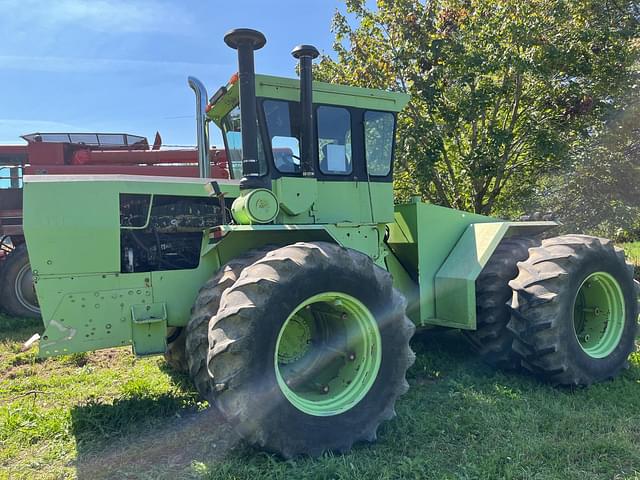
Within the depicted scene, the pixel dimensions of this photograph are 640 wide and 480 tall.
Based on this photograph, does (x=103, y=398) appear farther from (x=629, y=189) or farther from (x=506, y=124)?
(x=629, y=189)

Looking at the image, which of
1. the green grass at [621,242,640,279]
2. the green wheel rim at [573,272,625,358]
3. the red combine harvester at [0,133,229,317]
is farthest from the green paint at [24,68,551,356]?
the green grass at [621,242,640,279]

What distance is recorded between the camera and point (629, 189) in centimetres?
956

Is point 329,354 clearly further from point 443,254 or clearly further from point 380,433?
point 443,254

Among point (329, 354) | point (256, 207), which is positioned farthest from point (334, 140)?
point (329, 354)

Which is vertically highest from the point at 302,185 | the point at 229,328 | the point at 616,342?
the point at 302,185

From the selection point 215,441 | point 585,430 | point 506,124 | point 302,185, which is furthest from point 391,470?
point 506,124

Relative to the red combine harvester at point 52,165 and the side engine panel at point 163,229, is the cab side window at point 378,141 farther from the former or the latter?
the red combine harvester at point 52,165

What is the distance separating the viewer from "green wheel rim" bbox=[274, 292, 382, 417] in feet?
11.8

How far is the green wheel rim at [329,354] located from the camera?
360cm

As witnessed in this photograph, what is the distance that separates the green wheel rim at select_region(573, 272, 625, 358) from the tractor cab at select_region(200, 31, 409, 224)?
7.42ft

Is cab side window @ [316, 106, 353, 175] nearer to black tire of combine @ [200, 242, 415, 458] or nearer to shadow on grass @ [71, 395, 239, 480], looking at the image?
black tire of combine @ [200, 242, 415, 458]

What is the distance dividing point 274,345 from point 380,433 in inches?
45.7

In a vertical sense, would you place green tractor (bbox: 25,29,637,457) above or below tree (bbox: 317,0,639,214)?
below

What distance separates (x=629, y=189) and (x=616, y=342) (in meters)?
5.92
